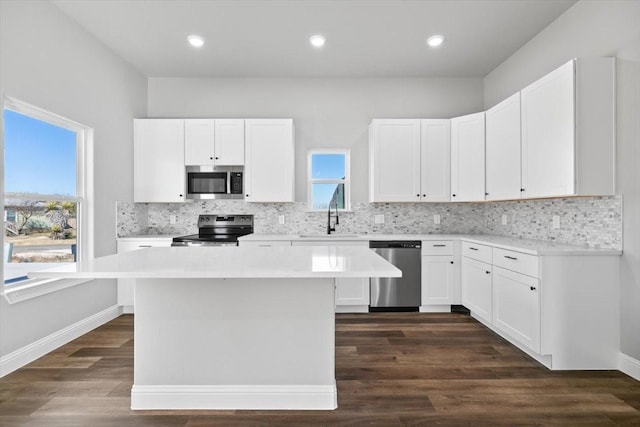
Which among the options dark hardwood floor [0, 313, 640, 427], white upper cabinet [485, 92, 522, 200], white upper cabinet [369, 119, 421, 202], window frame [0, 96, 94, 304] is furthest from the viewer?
white upper cabinet [369, 119, 421, 202]

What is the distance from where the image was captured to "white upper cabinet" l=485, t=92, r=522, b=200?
3.36m

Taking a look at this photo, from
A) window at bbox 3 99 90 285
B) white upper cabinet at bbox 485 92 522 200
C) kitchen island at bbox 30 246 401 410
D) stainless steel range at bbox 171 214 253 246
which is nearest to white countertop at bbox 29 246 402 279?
kitchen island at bbox 30 246 401 410

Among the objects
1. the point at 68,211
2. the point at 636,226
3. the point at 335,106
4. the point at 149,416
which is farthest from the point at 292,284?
the point at 335,106

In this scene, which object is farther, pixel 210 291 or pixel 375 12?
pixel 375 12

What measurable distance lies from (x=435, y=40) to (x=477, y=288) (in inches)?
103

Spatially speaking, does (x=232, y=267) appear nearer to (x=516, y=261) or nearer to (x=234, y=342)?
(x=234, y=342)

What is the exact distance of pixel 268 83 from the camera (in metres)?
4.70

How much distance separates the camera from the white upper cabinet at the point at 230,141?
4.37m

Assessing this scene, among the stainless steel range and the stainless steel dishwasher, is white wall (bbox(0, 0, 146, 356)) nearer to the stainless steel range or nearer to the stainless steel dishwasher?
the stainless steel range

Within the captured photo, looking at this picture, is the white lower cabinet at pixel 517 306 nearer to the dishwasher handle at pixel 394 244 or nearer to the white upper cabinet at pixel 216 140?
the dishwasher handle at pixel 394 244

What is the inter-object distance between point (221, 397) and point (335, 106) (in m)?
3.71

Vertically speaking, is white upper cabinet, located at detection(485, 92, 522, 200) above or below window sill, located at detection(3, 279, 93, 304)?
above

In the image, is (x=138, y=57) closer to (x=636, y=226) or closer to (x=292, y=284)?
(x=292, y=284)

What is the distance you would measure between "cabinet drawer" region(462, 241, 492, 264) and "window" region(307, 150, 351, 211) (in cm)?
158
